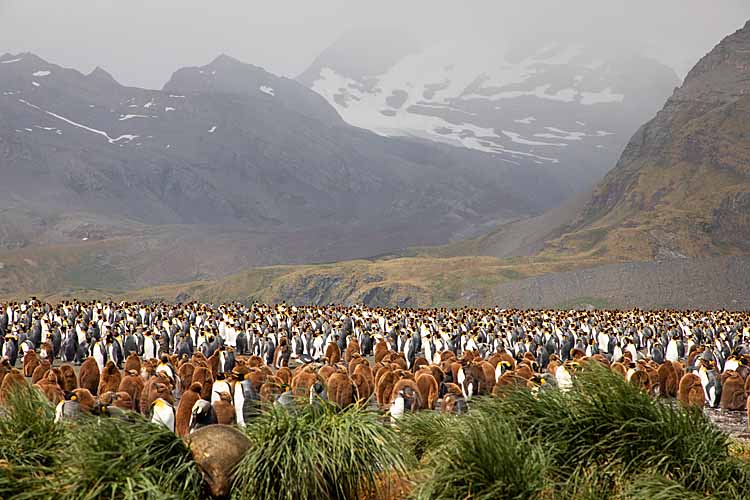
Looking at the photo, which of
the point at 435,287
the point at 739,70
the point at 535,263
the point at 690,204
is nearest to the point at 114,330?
the point at 435,287

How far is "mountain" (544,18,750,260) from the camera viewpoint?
89625mm

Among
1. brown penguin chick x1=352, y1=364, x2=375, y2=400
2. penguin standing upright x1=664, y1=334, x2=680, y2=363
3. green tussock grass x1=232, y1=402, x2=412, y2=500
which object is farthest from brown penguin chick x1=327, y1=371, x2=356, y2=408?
penguin standing upright x1=664, y1=334, x2=680, y2=363

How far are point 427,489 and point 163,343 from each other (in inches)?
881

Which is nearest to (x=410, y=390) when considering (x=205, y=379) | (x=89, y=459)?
(x=205, y=379)

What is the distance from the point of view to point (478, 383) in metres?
18.1

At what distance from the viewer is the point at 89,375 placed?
696 inches

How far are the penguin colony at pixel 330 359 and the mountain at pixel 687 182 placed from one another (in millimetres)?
47961

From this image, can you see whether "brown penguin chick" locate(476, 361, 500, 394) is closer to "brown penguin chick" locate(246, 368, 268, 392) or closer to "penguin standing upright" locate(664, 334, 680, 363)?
"brown penguin chick" locate(246, 368, 268, 392)

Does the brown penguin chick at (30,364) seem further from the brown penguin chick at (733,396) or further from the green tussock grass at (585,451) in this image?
the brown penguin chick at (733,396)

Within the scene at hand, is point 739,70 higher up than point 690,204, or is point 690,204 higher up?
point 739,70

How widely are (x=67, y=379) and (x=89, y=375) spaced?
130cm

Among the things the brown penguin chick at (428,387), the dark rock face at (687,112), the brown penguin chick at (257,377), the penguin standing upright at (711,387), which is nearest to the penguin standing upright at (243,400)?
the brown penguin chick at (257,377)

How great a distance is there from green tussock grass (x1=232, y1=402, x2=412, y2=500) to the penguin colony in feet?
2.07

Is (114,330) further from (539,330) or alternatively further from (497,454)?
(497,454)
